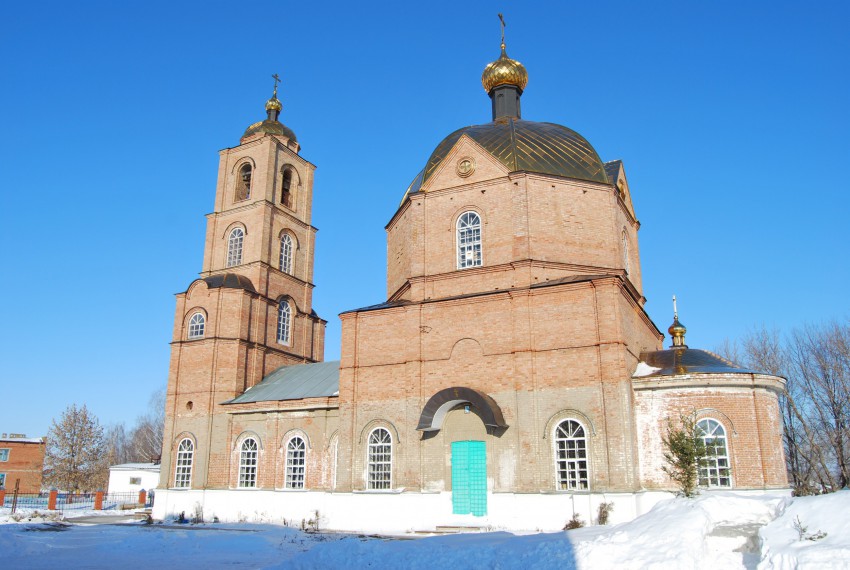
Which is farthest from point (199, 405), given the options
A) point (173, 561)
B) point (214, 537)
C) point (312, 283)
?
point (173, 561)

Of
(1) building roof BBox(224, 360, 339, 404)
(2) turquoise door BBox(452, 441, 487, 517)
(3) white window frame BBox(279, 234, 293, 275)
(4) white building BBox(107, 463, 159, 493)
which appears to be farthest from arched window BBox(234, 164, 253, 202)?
(2) turquoise door BBox(452, 441, 487, 517)

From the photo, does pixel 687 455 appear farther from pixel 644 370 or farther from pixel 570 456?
pixel 644 370

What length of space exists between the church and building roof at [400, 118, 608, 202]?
0.23ft

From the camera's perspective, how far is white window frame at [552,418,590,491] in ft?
51.1

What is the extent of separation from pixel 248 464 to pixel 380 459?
613 centimetres

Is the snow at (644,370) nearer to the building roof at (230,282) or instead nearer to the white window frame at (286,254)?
the building roof at (230,282)

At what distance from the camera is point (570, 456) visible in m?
15.8

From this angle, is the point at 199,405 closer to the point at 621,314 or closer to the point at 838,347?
the point at 621,314

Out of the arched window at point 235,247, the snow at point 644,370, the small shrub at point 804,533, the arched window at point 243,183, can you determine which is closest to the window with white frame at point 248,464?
the arched window at point 235,247

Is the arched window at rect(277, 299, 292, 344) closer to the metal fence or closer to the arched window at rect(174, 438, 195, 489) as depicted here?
the arched window at rect(174, 438, 195, 489)

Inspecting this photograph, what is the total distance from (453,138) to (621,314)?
8424 mm

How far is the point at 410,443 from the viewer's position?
1769cm

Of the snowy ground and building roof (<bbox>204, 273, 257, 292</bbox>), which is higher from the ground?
building roof (<bbox>204, 273, 257, 292</bbox>)

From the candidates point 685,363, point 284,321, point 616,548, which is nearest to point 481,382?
point 685,363
